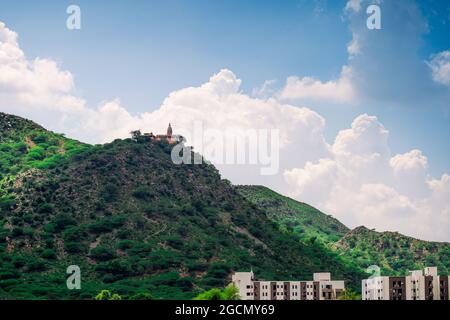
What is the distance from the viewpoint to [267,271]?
14550 centimetres

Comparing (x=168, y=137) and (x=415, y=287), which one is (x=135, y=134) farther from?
(x=415, y=287)

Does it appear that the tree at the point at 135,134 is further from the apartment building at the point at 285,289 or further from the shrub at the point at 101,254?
the apartment building at the point at 285,289

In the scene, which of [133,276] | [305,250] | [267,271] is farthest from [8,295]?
[305,250]

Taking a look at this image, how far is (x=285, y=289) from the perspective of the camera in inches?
4542

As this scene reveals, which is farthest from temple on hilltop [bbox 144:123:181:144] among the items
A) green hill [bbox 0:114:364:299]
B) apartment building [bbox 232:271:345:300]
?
apartment building [bbox 232:271:345:300]

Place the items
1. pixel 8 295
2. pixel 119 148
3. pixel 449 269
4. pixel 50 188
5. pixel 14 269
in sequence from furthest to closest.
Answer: pixel 449 269 < pixel 119 148 < pixel 50 188 < pixel 14 269 < pixel 8 295


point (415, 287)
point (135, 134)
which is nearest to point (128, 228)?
point (135, 134)

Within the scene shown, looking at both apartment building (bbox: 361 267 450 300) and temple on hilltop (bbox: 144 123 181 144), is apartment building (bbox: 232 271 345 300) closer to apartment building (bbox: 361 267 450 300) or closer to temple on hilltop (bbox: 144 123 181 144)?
apartment building (bbox: 361 267 450 300)

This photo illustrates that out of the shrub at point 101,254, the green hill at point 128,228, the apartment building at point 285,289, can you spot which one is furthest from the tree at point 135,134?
the apartment building at point 285,289

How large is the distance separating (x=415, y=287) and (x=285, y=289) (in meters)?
18.9

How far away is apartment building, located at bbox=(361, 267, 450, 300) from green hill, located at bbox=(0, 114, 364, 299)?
2867cm

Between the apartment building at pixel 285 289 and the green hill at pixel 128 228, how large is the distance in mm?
11693
